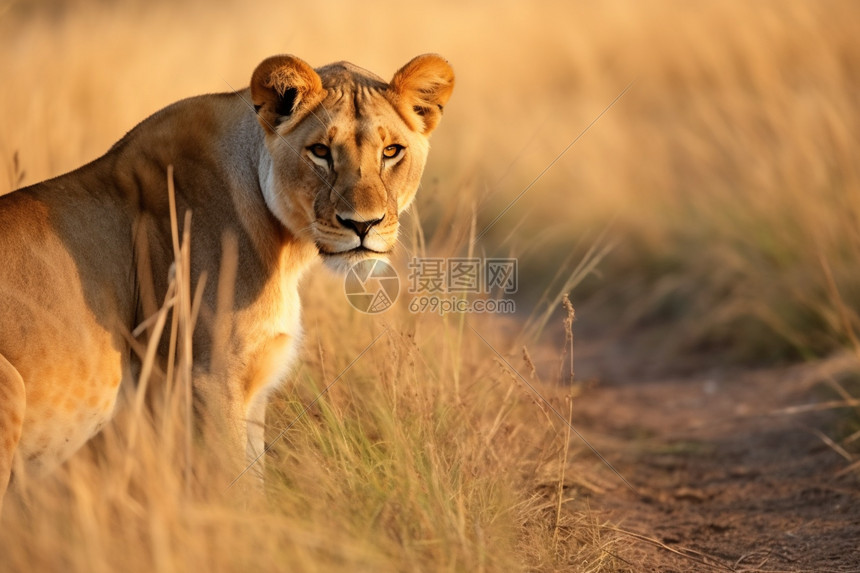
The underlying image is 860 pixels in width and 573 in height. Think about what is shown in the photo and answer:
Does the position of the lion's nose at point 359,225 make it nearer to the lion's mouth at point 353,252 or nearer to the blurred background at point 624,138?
the lion's mouth at point 353,252

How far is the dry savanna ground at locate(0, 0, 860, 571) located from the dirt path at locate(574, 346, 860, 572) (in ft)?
0.09

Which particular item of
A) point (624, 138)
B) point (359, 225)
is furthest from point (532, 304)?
point (359, 225)

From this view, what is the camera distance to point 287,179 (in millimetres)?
3561

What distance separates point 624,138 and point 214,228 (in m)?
7.23

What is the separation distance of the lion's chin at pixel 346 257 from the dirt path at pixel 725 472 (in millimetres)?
1462

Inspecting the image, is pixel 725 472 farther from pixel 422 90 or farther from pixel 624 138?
pixel 624 138

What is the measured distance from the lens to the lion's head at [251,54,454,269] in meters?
3.44

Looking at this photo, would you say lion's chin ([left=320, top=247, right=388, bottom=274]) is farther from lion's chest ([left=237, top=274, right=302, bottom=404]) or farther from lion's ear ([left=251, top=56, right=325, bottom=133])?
lion's ear ([left=251, top=56, right=325, bottom=133])

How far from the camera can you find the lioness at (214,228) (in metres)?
3.28

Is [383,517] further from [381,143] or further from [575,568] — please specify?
[381,143]

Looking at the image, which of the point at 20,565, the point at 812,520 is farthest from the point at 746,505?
the point at 20,565

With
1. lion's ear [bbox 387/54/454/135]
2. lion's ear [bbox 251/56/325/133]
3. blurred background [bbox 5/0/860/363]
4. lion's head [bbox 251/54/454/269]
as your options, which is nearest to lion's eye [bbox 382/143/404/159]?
lion's head [bbox 251/54/454/269]

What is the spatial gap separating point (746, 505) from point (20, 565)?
3215mm

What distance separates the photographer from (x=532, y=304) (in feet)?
26.5
